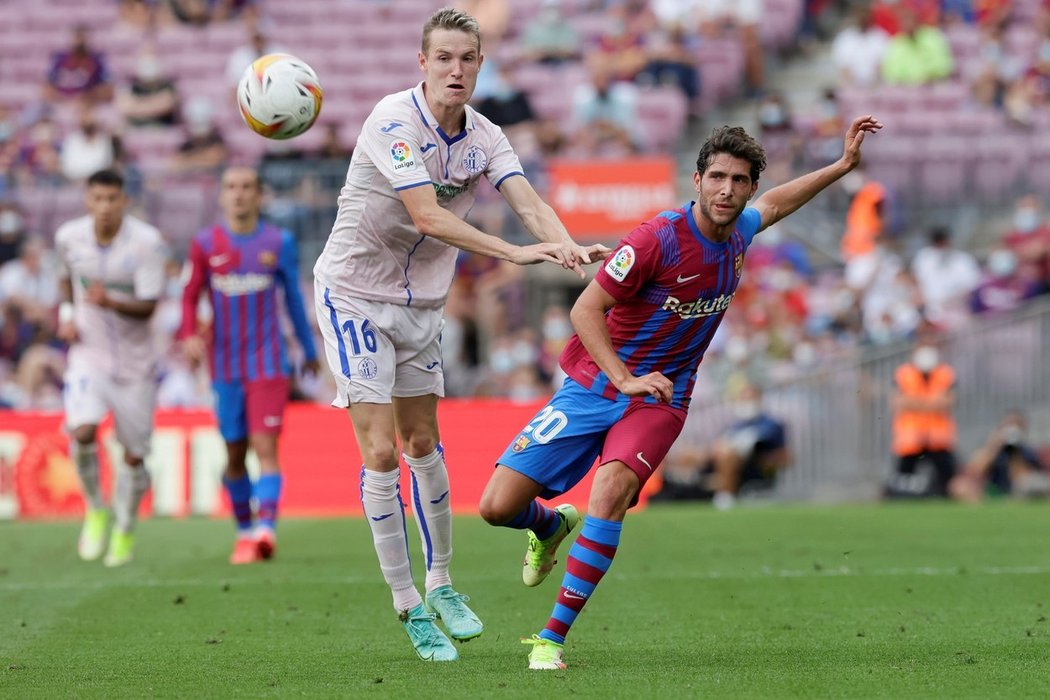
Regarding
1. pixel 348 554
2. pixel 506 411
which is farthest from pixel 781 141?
pixel 348 554

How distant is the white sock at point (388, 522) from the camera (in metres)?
7.36

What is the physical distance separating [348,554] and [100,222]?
→ 2.94 metres

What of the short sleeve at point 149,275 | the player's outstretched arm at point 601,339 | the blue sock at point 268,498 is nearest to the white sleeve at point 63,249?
the short sleeve at point 149,275

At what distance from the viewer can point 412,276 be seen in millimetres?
7621

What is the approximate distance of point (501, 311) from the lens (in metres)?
19.9

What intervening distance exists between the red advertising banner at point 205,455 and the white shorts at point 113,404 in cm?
474

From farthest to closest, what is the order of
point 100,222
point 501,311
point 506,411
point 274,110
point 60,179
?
1. point 60,179
2. point 501,311
3. point 506,411
4. point 100,222
5. point 274,110

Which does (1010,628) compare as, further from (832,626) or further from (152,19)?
(152,19)

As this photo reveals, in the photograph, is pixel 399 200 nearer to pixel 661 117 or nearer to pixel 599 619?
pixel 599 619

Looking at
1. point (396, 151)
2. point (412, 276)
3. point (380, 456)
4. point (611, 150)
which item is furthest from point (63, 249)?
point (611, 150)

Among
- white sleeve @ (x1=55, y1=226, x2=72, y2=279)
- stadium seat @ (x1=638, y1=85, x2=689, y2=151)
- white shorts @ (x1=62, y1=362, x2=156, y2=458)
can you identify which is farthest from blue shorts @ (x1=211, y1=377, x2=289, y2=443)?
stadium seat @ (x1=638, y1=85, x2=689, y2=151)

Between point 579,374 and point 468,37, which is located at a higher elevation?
point 468,37

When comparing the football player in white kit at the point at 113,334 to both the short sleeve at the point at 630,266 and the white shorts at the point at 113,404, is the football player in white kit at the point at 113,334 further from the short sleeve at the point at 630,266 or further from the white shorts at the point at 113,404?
the short sleeve at the point at 630,266

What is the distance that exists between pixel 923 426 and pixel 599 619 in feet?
32.8
